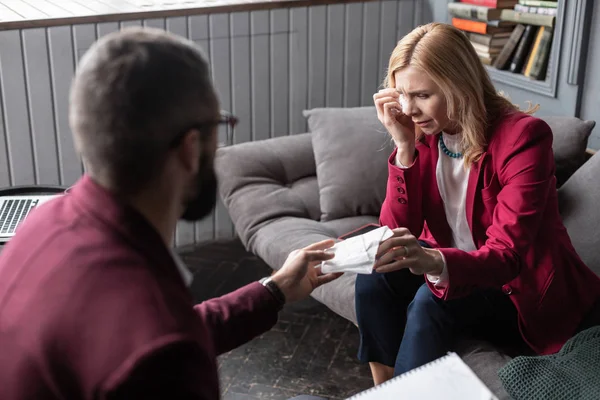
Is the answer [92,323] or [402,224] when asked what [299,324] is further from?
[92,323]

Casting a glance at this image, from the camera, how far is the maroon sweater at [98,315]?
87 cm

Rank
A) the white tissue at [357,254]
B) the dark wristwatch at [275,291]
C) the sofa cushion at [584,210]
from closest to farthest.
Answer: the dark wristwatch at [275,291] → the white tissue at [357,254] → the sofa cushion at [584,210]

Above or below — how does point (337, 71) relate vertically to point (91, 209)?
below

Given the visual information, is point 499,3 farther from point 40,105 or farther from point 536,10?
point 40,105

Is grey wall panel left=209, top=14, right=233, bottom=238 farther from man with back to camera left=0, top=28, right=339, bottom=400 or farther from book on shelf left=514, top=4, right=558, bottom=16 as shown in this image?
man with back to camera left=0, top=28, right=339, bottom=400

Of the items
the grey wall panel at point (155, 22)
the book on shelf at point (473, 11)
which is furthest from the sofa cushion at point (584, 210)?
the grey wall panel at point (155, 22)

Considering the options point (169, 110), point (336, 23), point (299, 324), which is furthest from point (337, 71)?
point (169, 110)

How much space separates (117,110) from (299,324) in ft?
7.68

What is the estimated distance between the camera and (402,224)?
7.70 feet

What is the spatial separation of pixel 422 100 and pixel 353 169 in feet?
3.34

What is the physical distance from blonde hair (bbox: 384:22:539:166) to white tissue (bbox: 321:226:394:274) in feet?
1.40

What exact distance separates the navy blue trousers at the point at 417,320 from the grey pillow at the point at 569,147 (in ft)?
2.74

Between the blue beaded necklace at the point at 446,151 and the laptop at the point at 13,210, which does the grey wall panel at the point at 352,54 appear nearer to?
the blue beaded necklace at the point at 446,151

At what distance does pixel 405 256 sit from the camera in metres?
1.97
